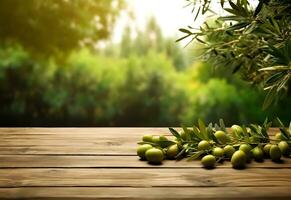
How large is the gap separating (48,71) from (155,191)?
8.98ft

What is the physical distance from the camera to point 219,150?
1.42 metres

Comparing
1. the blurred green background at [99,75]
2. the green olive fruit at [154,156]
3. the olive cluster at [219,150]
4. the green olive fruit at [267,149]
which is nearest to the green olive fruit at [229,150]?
the olive cluster at [219,150]

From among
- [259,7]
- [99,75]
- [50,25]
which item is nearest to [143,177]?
[259,7]

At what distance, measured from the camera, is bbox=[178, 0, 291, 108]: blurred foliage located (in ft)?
4.12

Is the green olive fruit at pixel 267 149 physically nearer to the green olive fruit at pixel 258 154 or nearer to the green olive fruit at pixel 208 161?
the green olive fruit at pixel 258 154

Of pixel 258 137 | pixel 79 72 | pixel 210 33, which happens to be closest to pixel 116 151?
pixel 258 137

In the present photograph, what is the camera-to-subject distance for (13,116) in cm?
366

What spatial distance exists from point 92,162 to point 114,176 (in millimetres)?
178

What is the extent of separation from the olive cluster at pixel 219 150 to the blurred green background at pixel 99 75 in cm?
217

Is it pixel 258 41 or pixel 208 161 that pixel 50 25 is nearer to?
pixel 258 41

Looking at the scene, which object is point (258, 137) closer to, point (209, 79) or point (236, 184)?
point (236, 184)

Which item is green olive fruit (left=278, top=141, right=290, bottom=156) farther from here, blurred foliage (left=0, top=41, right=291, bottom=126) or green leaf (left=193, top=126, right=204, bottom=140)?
blurred foliage (left=0, top=41, right=291, bottom=126)

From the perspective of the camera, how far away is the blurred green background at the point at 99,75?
3.62 m

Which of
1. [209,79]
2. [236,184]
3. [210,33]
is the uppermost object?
[210,33]
